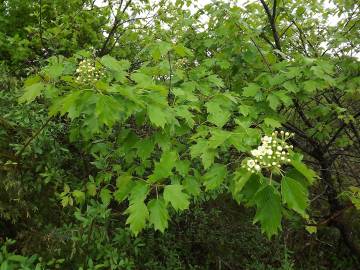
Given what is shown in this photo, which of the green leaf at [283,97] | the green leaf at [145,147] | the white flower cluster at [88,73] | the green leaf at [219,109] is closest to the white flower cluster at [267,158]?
the green leaf at [219,109]

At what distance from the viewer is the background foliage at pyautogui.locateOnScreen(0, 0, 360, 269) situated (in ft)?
7.32

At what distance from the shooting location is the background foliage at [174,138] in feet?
7.32

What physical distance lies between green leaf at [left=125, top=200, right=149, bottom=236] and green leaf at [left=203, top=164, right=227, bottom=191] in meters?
0.41

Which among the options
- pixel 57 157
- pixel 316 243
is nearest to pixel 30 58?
pixel 57 157

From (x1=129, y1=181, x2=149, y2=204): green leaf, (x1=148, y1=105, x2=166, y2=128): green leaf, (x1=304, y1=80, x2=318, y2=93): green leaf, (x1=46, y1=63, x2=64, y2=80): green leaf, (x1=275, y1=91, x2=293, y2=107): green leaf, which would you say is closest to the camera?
(x1=129, y1=181, x2=149, y2=204): green leaf

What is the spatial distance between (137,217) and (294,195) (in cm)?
89

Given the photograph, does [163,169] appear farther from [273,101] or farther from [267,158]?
[273,101]

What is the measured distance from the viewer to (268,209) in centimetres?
183

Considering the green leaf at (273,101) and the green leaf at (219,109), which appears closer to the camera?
the green leaf at (219,109)

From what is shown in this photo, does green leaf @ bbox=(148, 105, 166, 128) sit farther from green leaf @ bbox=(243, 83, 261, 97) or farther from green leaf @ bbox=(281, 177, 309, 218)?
green leaf @ bbox=(243, 83, 261, 97)

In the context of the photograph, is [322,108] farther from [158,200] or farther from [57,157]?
[57,157]

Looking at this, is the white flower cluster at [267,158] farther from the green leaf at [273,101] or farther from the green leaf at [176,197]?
the green leaf at [273,101]

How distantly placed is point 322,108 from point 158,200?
265 cm

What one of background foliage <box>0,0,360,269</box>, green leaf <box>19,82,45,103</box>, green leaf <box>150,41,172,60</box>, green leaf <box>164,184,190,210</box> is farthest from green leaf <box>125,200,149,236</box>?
green leaf <box>150,41,172,60</box>
